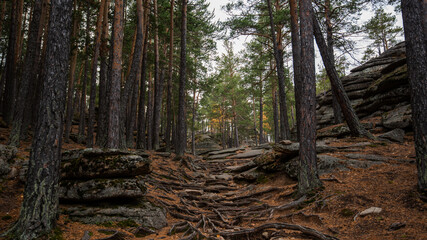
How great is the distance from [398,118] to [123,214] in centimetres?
1323

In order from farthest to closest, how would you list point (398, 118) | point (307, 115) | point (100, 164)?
point (398, 118), point (307, 115), point (100, 164)

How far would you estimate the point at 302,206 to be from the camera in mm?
5488

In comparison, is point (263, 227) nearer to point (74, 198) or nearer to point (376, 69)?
point (74, 198)

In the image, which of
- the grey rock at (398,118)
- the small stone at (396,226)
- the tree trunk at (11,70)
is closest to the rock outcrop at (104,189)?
the small stone at (396,226)

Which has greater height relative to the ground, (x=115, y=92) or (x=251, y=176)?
(x=115, y=92)

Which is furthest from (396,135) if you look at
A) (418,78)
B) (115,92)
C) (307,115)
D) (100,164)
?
(115,92)

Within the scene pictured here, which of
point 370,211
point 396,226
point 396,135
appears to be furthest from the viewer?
point 396,135

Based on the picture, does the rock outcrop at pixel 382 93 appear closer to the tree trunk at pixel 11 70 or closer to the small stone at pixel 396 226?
the small stone at pixel 396 226

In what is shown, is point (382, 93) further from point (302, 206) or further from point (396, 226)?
point (396, 226)

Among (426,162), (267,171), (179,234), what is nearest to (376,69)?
(267,171)

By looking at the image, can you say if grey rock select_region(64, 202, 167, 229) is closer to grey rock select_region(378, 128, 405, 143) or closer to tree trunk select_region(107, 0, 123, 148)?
tree trunk select_region(107, 0, 123, 148)

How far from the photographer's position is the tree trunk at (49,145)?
354 centimetres

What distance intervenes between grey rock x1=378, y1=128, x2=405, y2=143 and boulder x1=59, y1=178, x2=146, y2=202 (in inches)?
447

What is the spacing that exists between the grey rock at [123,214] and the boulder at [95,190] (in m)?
0.27
